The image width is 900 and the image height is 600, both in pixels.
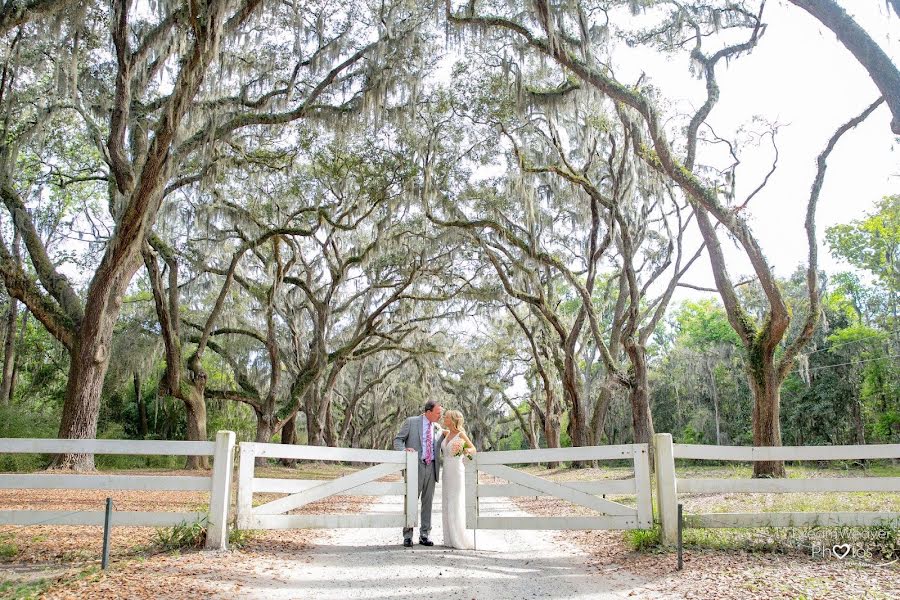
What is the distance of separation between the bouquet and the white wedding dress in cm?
7

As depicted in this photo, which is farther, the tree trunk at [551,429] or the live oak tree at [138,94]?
the tree trunk at [551,429]

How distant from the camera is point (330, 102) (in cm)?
1373

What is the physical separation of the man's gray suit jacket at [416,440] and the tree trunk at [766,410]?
6.73 metres

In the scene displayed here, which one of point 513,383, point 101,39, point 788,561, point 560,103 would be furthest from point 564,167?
point 513,383

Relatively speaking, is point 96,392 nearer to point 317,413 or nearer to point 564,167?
point 564,167

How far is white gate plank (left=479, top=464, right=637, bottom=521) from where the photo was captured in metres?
5.85

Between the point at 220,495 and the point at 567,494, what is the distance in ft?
9.99

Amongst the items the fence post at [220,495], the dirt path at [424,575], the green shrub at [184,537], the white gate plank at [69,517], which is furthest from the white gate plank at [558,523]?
the white gate plank at [69,517]

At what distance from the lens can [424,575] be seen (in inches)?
192

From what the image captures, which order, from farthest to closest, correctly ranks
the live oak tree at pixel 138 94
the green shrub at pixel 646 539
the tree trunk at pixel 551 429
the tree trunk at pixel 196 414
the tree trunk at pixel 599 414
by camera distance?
the tree trunk at pixel 551 429 < the tree trunk at pixel 599 414 < the tree trunk at pixel 196 414 < the live oak tree at pixel 138 94 < the green shrub at pixel 646 539

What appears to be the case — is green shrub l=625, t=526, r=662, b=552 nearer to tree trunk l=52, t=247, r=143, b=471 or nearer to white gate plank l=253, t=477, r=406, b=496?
white gate plank l=253, t=477, r=406, b=496

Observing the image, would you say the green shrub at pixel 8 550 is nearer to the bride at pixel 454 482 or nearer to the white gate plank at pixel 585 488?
the bride at pixel 454 482

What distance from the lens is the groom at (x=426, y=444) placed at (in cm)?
641

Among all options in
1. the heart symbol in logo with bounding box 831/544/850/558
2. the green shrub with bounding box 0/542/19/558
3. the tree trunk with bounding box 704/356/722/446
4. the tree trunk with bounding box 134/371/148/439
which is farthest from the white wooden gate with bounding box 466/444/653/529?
the tree trunk with bounding box 704/356/722/446
